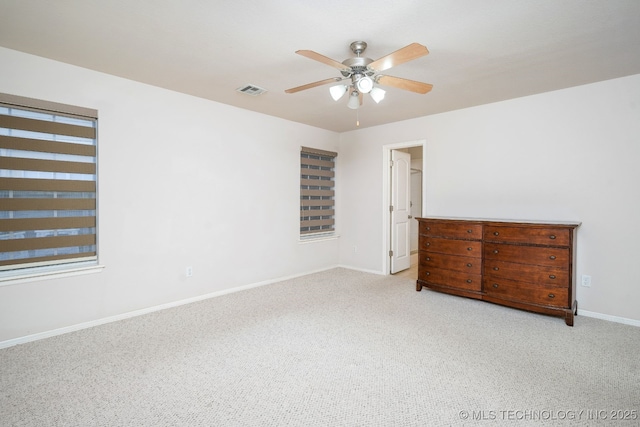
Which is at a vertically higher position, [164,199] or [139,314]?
[164,199]

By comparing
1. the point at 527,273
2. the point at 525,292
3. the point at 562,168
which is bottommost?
the point at 525,292

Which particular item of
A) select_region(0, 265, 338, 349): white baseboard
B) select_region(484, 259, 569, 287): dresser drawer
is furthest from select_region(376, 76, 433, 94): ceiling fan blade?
select_region(0, 265, 338, 349): white baseboard

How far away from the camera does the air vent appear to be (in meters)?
3.32

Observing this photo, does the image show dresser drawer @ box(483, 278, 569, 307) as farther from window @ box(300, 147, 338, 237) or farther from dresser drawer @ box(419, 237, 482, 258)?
window @ box(300, 147, 338, 237)

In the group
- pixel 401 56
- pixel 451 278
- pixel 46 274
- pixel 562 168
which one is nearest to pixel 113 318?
pixel 46 274

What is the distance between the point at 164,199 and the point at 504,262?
12.7ft

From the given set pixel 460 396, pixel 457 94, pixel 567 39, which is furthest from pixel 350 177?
pixel 460 396

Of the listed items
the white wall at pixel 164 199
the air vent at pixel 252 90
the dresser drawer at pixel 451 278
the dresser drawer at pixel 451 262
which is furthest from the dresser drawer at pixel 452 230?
the air vent at pixel 252 90

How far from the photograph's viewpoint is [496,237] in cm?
347

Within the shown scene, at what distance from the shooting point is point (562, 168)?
342cm

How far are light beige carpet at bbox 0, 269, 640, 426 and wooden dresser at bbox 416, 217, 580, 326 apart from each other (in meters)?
0.21

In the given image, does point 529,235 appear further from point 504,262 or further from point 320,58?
point 320,58

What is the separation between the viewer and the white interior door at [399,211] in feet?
16.7

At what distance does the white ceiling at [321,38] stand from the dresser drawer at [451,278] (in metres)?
2.16
